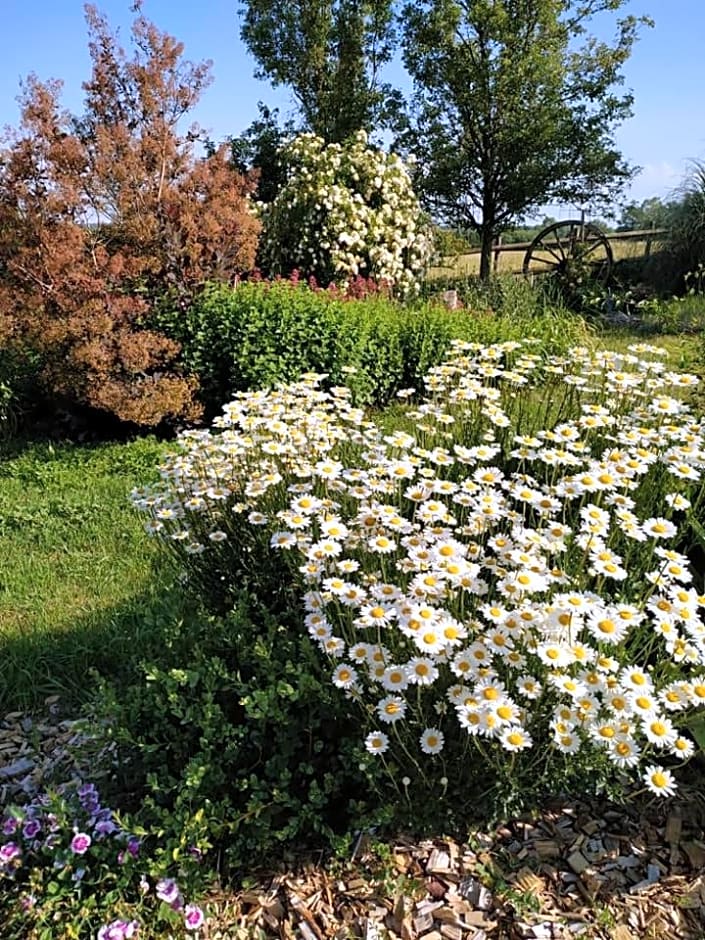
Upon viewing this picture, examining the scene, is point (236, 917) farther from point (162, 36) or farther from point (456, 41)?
point (456, 41)

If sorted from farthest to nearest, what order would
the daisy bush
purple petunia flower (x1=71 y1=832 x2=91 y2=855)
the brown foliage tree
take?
the daisy bush → the brown foliage tree → purple petunia flower (x1=71 y1=832 x2=91 y2=855)

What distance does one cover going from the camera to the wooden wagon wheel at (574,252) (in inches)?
416

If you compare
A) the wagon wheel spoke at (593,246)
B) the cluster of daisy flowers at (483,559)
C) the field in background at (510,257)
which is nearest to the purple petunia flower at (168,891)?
the cluster of daisy flowers at (483,559)

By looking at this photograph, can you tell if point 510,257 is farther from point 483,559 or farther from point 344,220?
point 483,559

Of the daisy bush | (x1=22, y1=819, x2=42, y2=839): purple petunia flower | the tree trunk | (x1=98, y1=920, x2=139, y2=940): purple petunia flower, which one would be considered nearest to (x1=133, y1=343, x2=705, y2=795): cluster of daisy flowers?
(x1=98, y1=920, x2=139, y2=940): purple petunia flower

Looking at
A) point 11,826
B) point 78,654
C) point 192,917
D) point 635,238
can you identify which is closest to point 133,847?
point 192,917

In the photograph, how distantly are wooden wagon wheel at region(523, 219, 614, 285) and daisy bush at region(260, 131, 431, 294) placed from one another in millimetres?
2423

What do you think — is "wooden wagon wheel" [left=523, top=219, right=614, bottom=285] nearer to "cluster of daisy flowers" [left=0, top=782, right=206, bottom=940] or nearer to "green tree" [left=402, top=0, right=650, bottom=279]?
"green tree" [left=402, top=0, right=650, bottom=279]

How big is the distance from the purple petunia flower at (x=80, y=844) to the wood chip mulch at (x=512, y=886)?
269mm

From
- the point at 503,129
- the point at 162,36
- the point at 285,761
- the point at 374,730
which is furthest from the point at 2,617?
the point at 503,129

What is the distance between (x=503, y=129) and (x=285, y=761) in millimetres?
11779

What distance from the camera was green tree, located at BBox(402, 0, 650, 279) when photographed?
11.1m

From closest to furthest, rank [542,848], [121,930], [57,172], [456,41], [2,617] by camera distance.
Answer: [121,930] → [542,848] → [2,617] → [57,172] → [456,41]

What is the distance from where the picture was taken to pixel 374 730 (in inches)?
68.6
